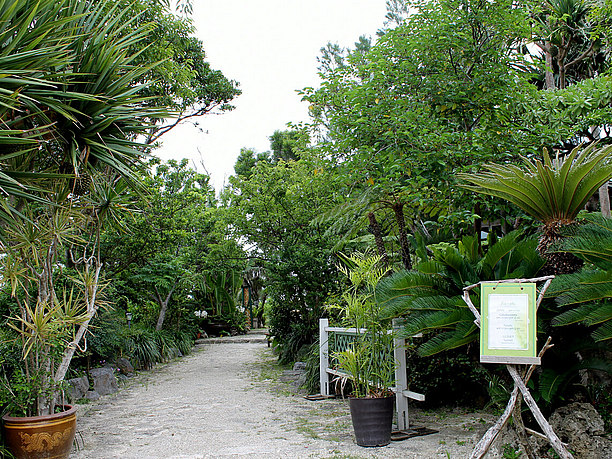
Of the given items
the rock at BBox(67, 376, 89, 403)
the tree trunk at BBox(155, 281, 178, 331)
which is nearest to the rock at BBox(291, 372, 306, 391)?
the rock at BBox(67, 376, 89, 403)

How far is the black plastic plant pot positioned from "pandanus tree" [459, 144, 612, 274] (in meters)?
1.98

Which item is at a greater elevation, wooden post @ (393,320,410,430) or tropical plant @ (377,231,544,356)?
tropical plant @ (377,231,544,356)

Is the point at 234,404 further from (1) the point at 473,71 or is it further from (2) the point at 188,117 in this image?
(2) the point at 188,117

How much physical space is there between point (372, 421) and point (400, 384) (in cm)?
73

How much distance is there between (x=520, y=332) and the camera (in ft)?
9.85

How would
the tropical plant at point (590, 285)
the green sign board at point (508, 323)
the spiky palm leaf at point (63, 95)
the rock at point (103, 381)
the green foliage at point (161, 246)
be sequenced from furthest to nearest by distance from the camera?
the green foliage at point (161, 246), the rock at point (103, 381), the spiky palm leaf at point (63, 95), the tropical plant at point (590, 285), the green sign board at point (508, 323)

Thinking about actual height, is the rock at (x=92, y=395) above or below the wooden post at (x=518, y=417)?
below

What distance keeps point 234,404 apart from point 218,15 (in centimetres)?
716

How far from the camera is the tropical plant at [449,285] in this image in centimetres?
404

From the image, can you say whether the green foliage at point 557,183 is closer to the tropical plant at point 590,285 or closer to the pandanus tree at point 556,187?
the pandanus tree at point 556,187

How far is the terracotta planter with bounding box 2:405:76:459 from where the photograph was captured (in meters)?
4.13

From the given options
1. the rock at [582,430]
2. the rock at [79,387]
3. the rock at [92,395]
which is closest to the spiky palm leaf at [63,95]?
the rock at [79,387]

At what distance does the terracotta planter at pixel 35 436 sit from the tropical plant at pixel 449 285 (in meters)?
3.16

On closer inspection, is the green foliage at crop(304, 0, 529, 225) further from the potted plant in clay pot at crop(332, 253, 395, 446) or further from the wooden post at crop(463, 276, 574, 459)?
the wooden post at crop(463, 276, 574, 459)
